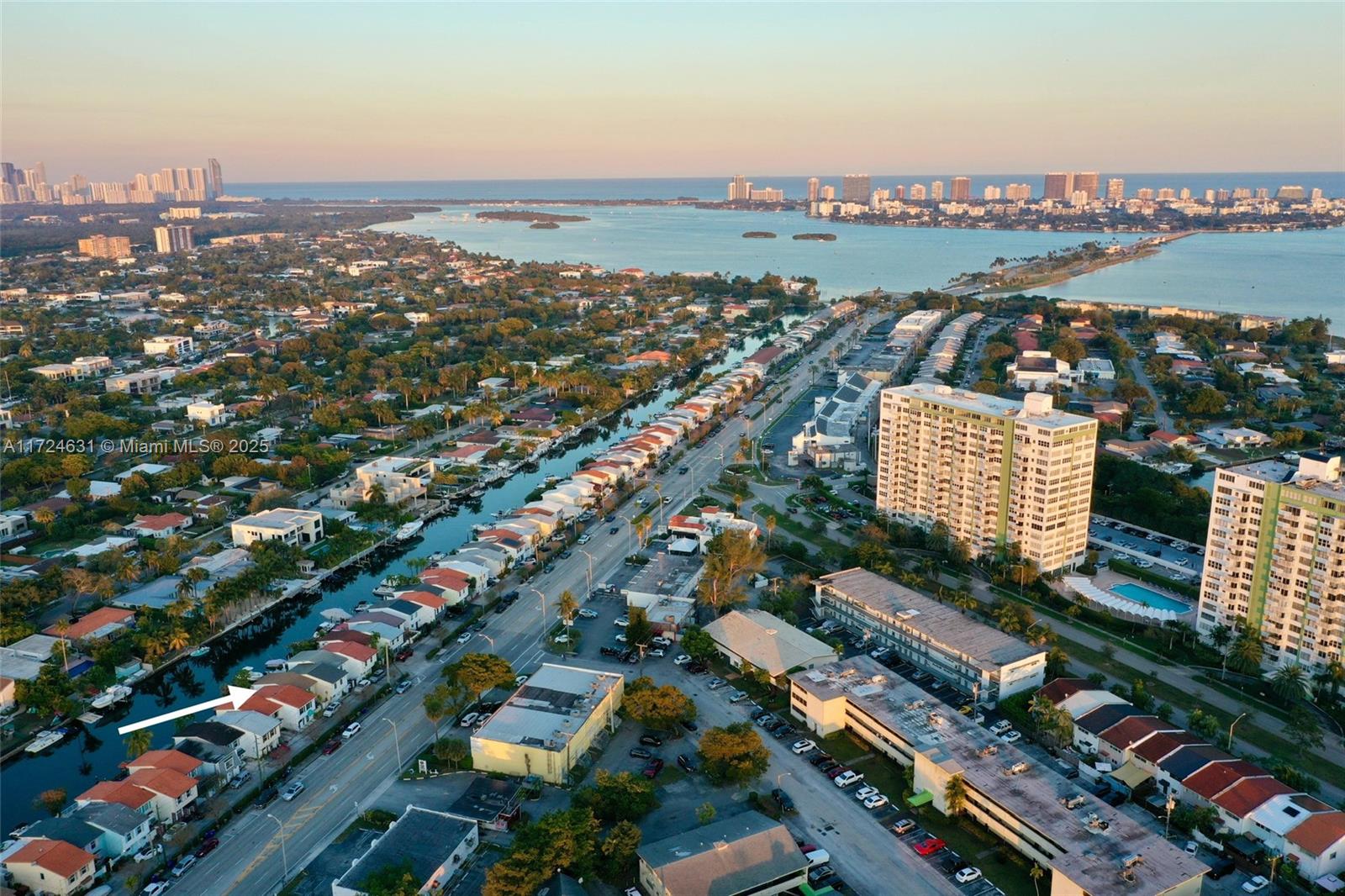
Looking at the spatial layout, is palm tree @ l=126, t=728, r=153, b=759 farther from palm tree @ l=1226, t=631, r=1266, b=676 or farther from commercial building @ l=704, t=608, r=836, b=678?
palm tree @ l=1226, t=631, r=1266, b=676

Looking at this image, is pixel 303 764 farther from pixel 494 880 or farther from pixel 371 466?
pixel 371 466

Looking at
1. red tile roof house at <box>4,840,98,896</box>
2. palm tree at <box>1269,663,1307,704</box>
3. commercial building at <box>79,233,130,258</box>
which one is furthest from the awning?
commercial building at <box>79,233,130,258</box>

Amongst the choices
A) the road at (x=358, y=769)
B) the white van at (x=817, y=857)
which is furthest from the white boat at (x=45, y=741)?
the white van at (x=817, y=857)

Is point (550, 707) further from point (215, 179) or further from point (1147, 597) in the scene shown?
point (215, 179)

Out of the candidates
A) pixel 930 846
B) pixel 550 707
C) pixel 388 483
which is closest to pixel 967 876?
pixel 930 846

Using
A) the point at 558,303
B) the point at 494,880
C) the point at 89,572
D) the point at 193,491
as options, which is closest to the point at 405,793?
the point at 494,880

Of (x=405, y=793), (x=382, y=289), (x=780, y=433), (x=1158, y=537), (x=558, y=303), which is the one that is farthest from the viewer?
(x=382, y=289)
